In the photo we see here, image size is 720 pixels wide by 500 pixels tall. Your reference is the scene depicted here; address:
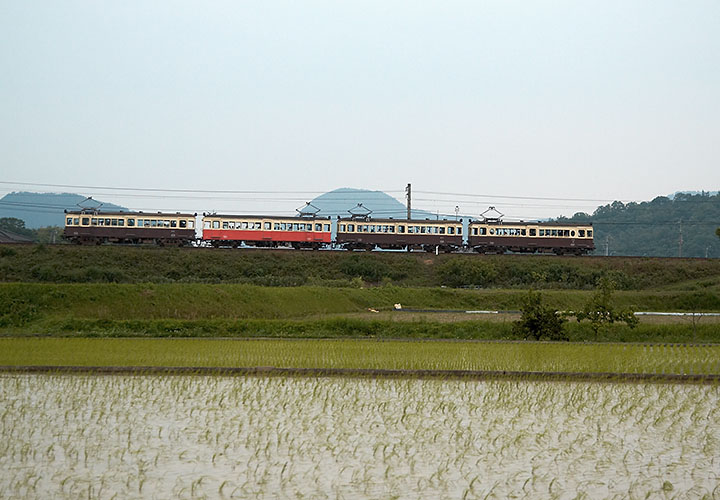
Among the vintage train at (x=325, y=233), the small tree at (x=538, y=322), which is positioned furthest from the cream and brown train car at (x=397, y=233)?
the small tree at (x=538, y=322)

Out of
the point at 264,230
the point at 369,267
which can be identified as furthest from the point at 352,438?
the point at 264,230

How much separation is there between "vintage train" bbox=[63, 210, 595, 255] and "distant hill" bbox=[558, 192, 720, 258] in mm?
40200

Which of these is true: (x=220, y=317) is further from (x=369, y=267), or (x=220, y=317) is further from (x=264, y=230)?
(x=264, y=230)

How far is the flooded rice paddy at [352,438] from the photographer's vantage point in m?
8.15

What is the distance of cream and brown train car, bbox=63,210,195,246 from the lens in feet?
161

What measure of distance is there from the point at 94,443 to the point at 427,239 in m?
43.2

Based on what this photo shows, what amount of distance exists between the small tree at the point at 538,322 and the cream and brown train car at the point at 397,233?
2872 centimetres

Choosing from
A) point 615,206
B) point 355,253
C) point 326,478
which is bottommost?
point 326,478

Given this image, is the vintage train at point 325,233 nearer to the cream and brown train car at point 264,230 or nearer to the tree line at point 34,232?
the cream and brown train car at point 264,230

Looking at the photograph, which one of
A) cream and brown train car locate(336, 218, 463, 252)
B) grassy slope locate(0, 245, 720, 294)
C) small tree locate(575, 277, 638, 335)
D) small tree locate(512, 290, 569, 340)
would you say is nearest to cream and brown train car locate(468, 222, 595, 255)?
cream and brown train car locate(336, 218, 463, 252)

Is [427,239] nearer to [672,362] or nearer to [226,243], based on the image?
[226,243]

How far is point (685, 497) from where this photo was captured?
780cm

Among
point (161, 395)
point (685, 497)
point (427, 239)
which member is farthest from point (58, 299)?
point (427, 239)

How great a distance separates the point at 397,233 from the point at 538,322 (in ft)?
95.7
